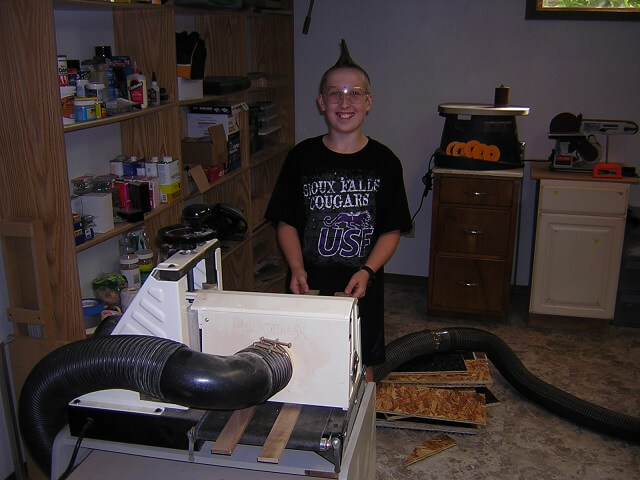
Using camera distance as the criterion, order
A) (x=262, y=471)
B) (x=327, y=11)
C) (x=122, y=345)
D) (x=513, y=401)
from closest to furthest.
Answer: (x=122, y=345) → (x=262, y=471) → (x=513, y=401) → (x=327, y=11)

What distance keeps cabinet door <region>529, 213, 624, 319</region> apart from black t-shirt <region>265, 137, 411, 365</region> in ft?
5.53

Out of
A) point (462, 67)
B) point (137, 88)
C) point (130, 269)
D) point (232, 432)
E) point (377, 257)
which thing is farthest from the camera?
point (462, 67)

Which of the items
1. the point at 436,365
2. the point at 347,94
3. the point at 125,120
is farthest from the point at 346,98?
the point at 436,365

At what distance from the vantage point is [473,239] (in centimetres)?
374

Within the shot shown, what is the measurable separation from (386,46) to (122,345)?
3.35 m

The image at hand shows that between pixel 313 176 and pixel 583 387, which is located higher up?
pixel 313 176

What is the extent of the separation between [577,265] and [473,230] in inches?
23.5

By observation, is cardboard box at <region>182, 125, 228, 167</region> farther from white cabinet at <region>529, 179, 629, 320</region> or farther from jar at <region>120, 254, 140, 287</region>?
white cabinet at <region>529, 179, 629, 320</region>

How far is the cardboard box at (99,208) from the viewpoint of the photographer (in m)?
2.34

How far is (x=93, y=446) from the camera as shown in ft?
4.68

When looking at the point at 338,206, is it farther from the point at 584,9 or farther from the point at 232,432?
the point at 584,9

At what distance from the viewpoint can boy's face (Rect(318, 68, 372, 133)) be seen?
214 centimetres

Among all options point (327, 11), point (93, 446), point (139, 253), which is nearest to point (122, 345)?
point (93, 446)

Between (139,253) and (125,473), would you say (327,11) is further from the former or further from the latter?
(125,473)
